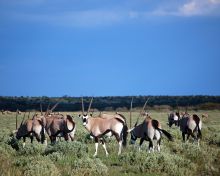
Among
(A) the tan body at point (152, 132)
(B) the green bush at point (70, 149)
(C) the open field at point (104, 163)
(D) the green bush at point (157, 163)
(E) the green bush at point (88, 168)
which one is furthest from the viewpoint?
(A) the tan body at point (152, 132)

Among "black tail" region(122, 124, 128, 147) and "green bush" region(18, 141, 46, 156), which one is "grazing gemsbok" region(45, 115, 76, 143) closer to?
"green bush" region(18, 141, 46, 156)

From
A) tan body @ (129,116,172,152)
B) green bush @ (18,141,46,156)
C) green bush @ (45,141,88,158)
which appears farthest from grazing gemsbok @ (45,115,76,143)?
tan body @ (129,116,172,152)

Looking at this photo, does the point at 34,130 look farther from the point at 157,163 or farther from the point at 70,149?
the point at 157,163

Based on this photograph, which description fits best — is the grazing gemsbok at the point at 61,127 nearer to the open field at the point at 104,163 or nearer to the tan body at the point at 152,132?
the open field at the point at 104,163

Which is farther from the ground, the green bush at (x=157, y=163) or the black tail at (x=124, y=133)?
the black tail at (x=124, y=133)

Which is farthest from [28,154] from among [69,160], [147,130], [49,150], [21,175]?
[21,175]

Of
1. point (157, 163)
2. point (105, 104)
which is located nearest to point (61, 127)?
point (157, 163)

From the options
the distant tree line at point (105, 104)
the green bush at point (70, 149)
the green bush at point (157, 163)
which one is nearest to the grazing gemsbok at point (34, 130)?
the green bush at point (70, 149)

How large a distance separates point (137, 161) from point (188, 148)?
4.22 metres

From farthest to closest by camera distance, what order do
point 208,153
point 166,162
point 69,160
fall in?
point 208,153 → point 69,160 → point 166,162

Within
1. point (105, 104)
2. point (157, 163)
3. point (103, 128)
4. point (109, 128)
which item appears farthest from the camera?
point (105, 104)

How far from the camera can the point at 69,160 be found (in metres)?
16.7

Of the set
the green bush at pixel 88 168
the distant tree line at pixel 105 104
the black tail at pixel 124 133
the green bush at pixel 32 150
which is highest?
the distant tree line at pixel 105 104

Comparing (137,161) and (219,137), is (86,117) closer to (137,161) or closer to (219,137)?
(137,161)
